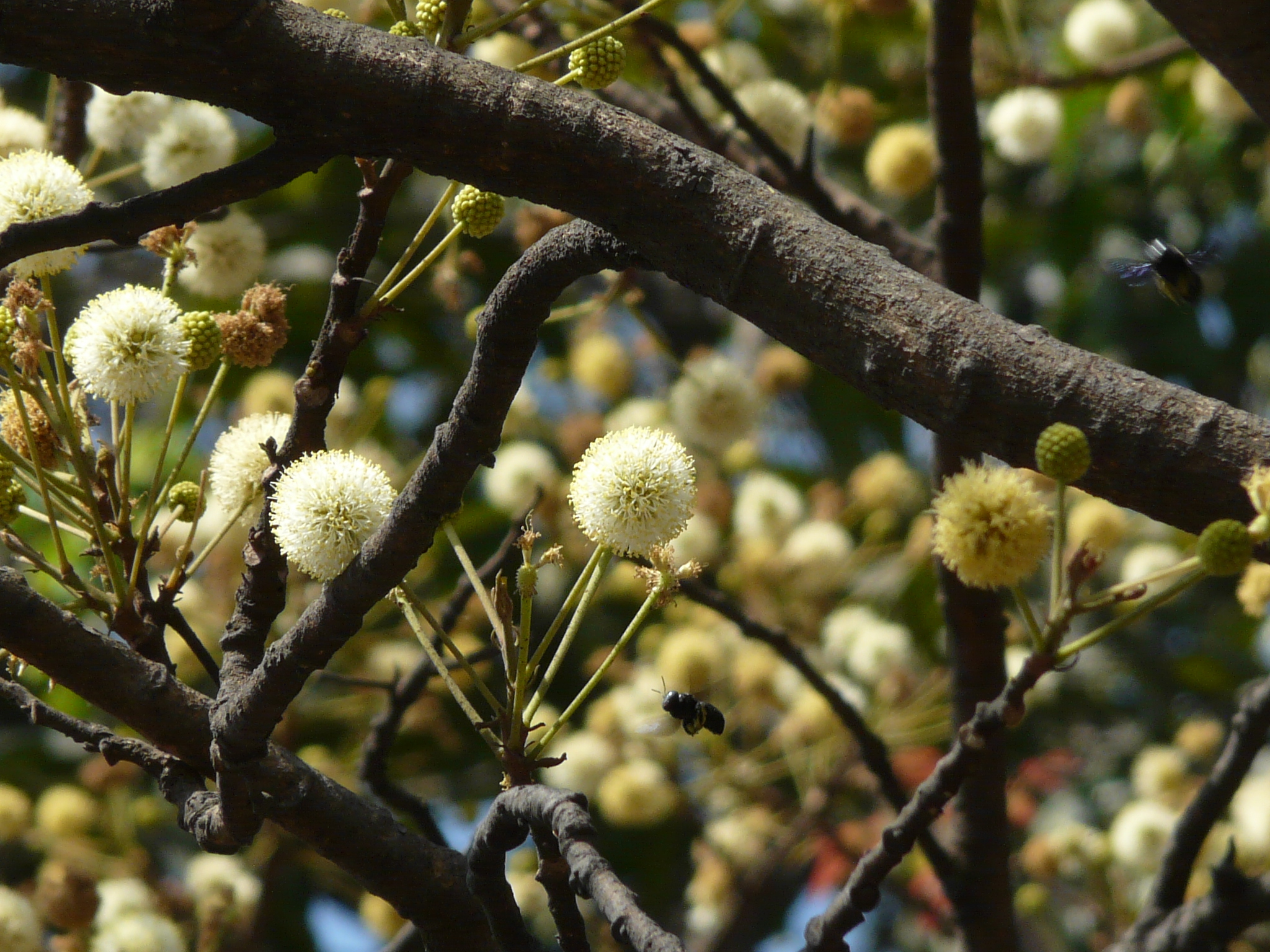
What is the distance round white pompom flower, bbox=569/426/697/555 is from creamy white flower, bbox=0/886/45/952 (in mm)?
2386

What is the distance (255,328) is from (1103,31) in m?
5.03

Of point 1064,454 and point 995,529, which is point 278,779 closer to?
point 995,529

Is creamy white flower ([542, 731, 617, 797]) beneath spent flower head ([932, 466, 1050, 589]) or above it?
above

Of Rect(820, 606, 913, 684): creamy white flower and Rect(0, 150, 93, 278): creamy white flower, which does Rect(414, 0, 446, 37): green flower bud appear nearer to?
Rect(0, 150, 93, 278): creamy white flower

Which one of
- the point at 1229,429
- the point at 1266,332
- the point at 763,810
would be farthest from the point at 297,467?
the point at 1266,332

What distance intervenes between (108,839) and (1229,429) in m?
4.69

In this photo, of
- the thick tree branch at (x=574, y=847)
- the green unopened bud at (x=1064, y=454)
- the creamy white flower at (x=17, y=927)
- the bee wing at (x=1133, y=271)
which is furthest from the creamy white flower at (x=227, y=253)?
the green unopened bud at (x=1064, y=454)

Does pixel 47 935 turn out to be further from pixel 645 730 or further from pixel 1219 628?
pixel 1219 628

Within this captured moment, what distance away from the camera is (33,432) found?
1936 millimetres

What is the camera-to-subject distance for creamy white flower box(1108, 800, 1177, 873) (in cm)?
491

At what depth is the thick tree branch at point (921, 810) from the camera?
1175 millimetres

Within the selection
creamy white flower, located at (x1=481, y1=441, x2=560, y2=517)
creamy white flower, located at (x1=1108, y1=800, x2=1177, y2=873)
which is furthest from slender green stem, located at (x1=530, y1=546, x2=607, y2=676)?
creamy white flower, located at (x1=1108, y1=800, x2=1177, y2=873)

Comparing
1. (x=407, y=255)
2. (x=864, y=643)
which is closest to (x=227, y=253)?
(x=407, y=255)

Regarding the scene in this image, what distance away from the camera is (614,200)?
1447 millimetres
